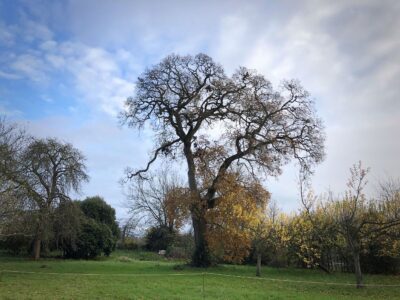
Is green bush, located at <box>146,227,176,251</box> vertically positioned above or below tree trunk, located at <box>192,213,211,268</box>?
above

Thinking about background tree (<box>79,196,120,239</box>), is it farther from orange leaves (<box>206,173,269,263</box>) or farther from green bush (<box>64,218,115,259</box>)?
orange leaves (<box>206,173,269,263</box>)

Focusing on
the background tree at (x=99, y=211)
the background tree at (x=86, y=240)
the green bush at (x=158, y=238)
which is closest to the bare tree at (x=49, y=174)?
the background tree at (x=86, y=240)

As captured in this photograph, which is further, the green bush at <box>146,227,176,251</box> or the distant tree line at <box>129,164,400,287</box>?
the green bush at <box>146,227,176,251</box>

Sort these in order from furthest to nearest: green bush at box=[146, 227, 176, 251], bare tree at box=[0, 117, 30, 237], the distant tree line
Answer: green bush at box=[146, 227, 176, 251], the distant tree line, bare tree at box=[0, 117, 30, 237]

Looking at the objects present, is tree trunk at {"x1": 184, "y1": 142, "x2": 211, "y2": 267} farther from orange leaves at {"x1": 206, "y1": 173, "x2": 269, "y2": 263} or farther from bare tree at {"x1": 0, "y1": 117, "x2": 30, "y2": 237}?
bare tree at {"x1": 0, "y1": 117, "x2": 30, "y2": 237}

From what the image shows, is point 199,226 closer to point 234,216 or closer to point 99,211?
point 234,216

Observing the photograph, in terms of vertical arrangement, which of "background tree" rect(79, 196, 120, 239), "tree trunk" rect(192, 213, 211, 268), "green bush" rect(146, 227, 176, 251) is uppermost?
"background tree" rect(79, 196, 120, 239)

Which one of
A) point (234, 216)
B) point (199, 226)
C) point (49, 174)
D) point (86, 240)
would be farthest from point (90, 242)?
point (234, 216)

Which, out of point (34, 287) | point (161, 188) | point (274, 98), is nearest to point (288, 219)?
point (274, 98)

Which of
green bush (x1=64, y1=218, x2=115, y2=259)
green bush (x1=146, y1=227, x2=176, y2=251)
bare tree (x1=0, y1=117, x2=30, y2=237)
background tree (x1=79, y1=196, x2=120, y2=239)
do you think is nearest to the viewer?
bare tree (x1=0, y1=117, x2=30, y2=237)

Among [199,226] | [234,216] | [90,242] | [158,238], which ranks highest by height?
[158,238]

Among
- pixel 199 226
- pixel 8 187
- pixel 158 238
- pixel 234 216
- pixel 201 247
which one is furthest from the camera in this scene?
pixel 158 238

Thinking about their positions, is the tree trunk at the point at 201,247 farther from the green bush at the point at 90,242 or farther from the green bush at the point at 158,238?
the green bush at the point at 158,238

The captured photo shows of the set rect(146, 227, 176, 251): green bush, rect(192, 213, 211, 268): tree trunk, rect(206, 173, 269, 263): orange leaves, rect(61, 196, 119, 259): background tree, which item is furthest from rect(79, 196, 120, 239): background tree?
rect(206, 173, 269, 263): orange leaves
